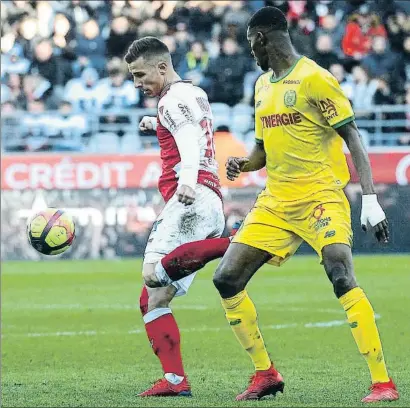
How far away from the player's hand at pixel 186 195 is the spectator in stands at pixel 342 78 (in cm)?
1427

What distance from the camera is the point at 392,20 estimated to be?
866 inches

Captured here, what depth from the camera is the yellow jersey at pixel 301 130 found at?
6.50 metres

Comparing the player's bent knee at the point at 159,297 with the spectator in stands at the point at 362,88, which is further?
the spectator in stands at the point at 362,88

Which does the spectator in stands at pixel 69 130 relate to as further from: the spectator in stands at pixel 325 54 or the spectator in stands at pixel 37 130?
the spectator in stands at pixel 325 54

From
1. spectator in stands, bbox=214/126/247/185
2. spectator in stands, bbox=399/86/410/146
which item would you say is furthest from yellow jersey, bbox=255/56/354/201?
spectator in stands, bbox=399/86/410/146

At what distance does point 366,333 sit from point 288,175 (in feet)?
3.41

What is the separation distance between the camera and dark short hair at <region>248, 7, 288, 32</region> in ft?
21.8

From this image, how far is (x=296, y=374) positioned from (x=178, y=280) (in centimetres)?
130

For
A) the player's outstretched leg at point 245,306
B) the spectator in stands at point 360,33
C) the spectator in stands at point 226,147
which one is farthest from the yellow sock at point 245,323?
the spectator in stands at point 360,33

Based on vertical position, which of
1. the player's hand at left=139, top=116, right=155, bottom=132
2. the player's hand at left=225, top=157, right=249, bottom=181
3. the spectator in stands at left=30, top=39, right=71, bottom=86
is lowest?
the player's hand at left=225, top=157, right=249, bottom=181

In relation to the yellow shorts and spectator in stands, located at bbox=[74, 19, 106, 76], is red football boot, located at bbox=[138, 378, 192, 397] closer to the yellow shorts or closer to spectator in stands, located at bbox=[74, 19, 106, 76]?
the yellow shorts

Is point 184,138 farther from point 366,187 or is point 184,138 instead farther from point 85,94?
point 85,94

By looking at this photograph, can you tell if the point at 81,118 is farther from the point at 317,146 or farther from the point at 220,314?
the point at 317,146

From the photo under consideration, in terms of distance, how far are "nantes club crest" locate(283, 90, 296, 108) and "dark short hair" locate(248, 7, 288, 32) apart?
0.37 metres
